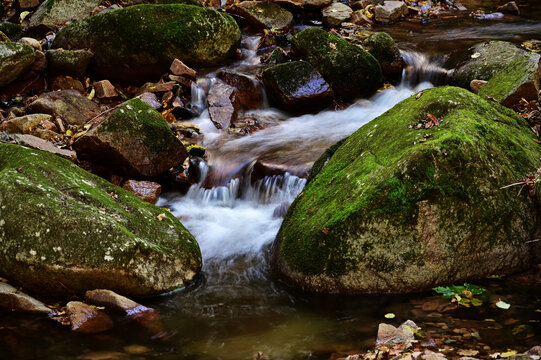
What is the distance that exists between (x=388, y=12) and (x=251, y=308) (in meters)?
Answer: 11.6

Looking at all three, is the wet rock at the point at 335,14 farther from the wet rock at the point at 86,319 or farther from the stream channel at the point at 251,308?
the wet rock at the point at 86,319

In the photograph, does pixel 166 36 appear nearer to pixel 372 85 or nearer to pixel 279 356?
pixel 372 85

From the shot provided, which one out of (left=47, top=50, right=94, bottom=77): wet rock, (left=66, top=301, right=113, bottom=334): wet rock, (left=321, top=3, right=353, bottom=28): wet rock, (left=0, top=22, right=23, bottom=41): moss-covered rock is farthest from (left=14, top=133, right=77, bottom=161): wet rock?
(left=321, top=3, right=353, bottom=28): wet rock

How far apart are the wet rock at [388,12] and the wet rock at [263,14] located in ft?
8.61

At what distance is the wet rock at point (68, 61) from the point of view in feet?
32.9

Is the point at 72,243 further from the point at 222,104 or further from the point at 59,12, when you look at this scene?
the point at 59,12

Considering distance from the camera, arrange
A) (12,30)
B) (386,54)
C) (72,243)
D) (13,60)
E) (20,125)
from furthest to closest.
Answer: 1. (12,30)
2. (386,54)
3. (13,60)
4. (20,125)
5. (72,243)

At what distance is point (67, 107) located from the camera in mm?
8789

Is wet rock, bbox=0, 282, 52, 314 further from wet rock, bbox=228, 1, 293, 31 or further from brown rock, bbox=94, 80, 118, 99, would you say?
wet rock, bbox=228, 1, 293, 31

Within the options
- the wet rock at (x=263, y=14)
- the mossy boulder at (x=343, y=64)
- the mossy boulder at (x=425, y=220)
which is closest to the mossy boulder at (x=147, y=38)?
the mossy boulder at (x=343, y=64)

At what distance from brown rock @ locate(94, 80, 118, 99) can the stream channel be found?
239cm

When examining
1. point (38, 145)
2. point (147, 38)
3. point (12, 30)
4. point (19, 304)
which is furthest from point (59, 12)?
point (19, 304)

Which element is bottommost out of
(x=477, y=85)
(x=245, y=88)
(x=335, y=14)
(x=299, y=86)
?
(x=245, y=88)

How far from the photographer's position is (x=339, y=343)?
391cm
